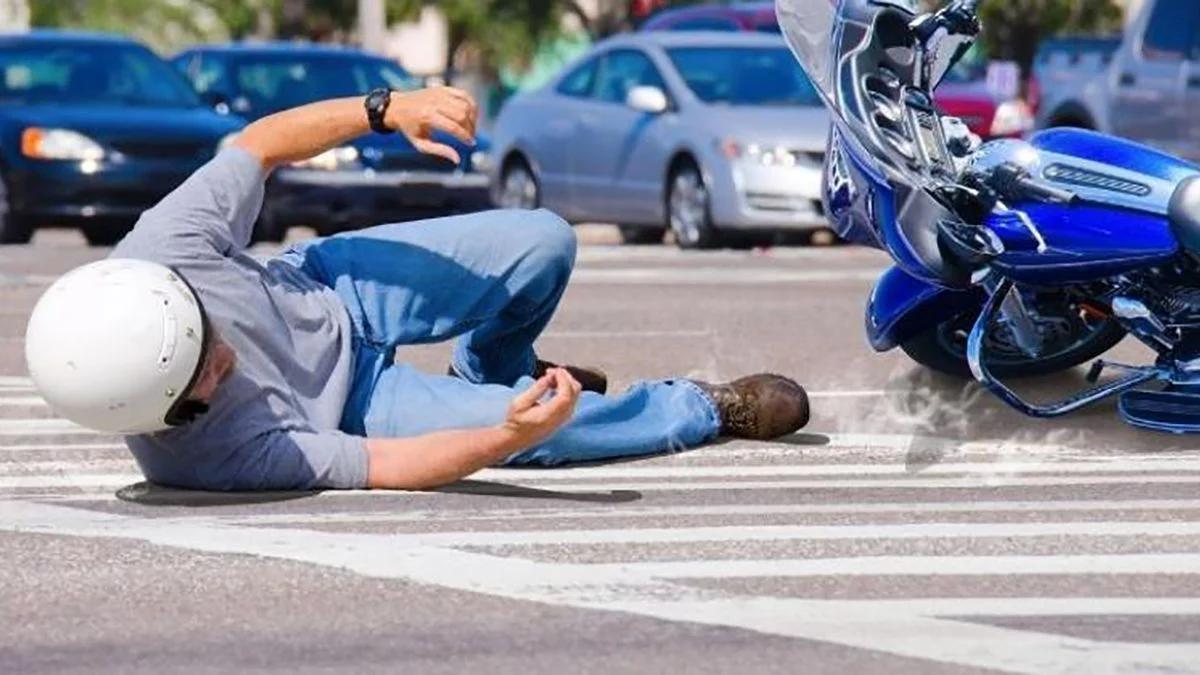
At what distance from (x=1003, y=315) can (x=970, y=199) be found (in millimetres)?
623

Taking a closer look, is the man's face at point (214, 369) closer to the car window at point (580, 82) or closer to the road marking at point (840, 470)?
the road marking at point (840, 470)

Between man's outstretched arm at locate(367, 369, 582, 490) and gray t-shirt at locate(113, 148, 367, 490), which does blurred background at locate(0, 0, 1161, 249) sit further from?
man's outstretched arm at locate(367, 369, 582, 490)

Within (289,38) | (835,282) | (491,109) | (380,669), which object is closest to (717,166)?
(835,282)

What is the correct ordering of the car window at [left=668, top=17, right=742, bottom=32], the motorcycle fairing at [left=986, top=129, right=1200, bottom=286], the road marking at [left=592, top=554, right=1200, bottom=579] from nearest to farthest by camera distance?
the road marking at [left=592, top=554, right=1200, bottom=579] < the motorcycle fairing at [left=986, top=129, right=1200, bottom=286] < the car window at [left=668, top=17, right=742, bottom=32]

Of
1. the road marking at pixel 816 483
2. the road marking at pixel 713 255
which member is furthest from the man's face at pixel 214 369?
the road marking at pixel 713 255

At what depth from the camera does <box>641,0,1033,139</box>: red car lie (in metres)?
28.4

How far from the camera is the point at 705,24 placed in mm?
30609

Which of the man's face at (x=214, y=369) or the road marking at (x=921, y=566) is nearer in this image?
the road marking at (x=921, y=566)

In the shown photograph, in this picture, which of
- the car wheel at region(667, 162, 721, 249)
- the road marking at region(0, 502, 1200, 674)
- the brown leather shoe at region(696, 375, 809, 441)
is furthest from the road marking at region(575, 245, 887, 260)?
the road marking at region(0, 502, 1200, 674)

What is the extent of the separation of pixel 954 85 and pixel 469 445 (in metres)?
22.1

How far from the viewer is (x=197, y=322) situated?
7973 mm

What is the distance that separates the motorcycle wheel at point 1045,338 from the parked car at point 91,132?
13350mm

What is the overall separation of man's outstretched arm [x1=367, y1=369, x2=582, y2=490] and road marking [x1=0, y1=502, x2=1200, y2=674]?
23.3 inches

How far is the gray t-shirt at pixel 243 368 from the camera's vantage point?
8.27 metres
